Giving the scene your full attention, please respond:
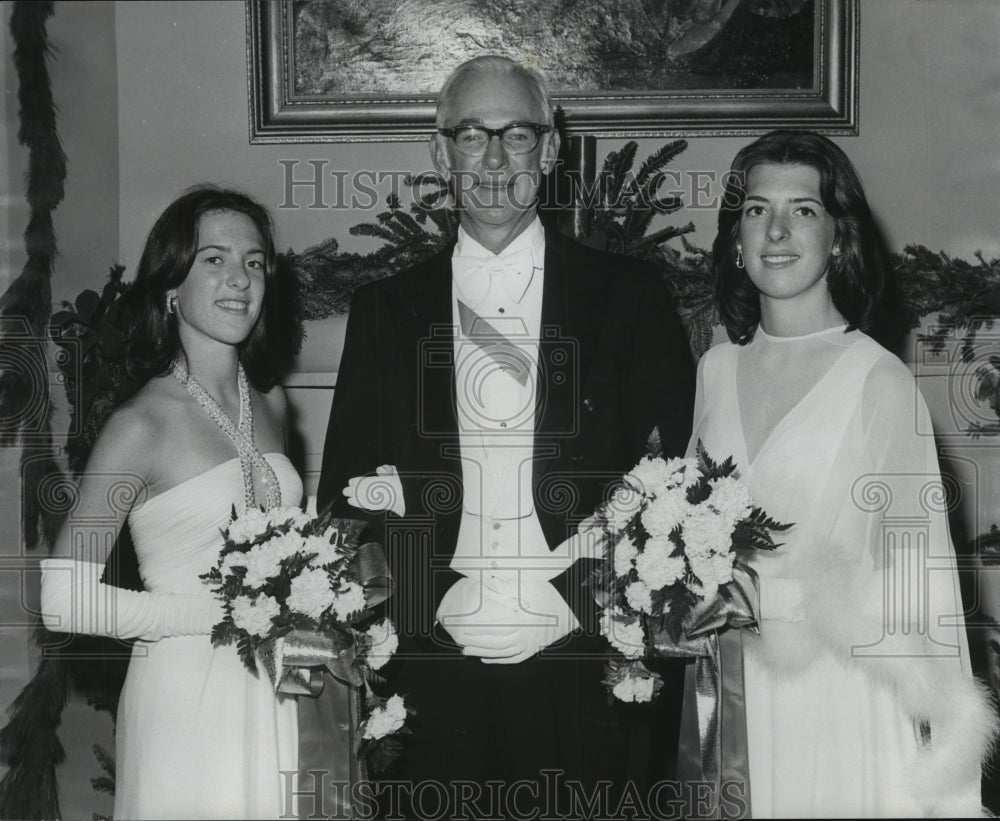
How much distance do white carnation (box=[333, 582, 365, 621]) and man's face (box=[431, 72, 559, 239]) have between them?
3.50 ft

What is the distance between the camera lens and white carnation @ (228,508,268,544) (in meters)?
2.60

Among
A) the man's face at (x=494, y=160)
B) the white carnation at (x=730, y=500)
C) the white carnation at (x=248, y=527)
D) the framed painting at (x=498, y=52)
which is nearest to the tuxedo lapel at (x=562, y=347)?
the man's face at (x=494, y=160)

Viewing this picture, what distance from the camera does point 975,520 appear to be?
11.3 ft

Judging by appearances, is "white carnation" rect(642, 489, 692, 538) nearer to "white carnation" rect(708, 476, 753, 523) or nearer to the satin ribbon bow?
"white carnation" rect(708, 476, 753, 523)

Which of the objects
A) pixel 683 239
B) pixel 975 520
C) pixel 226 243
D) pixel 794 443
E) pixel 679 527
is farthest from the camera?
pixel 683 239

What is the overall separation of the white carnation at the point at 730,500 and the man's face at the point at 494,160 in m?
0.98

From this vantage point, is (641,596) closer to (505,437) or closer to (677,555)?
(677,555)

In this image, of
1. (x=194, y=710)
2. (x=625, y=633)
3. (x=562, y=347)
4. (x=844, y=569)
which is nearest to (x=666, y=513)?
(x=625, y=633)

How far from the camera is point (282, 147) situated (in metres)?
3.73

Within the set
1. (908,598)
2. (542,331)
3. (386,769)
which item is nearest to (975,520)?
(908,598)

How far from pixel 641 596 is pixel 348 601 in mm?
713

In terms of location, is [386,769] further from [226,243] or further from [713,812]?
[226,243]

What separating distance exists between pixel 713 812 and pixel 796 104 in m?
2.24

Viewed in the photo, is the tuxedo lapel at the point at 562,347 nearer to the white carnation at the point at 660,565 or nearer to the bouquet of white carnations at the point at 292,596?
the white carnation at the point at 660,565
